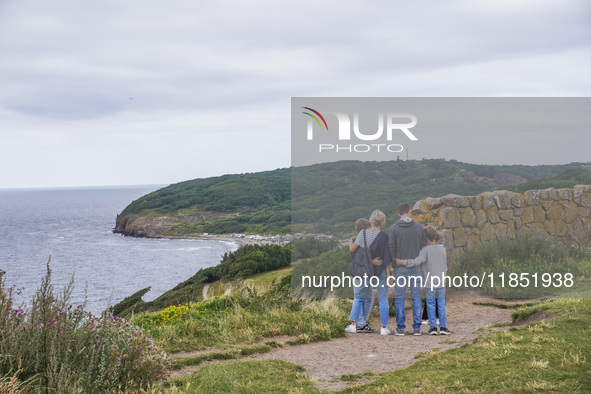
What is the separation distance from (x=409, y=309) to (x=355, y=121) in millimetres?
3538

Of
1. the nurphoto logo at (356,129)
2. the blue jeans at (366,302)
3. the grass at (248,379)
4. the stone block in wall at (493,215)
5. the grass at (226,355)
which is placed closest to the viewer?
the grass at (248,379)

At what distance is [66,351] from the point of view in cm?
486

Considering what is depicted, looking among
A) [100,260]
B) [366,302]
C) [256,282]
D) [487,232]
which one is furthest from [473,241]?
[100,260]

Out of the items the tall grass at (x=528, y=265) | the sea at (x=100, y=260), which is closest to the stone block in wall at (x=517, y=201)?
the tall grass at (x=528, y=265)

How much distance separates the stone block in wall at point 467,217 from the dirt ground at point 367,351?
9.80 feet

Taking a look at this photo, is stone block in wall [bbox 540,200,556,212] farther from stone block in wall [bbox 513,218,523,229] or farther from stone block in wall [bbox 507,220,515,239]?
stone block in wall [bbox 507,220,515,239]

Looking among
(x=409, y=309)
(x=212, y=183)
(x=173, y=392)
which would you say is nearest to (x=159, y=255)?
(x=212, y=183)

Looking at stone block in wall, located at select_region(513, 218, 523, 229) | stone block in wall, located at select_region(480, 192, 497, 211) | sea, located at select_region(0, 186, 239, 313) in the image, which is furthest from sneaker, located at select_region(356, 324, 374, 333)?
sea, located at select_region(0, 186, 239, 313)

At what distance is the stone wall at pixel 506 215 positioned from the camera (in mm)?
11602

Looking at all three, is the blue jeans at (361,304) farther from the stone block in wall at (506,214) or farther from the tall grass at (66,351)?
the stone block in wall at (506,214)

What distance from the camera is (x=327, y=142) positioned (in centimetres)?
1034

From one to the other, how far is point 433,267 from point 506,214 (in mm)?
5190

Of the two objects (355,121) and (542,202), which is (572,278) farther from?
(355,121)

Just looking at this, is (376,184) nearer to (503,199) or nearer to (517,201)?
(503,199)
